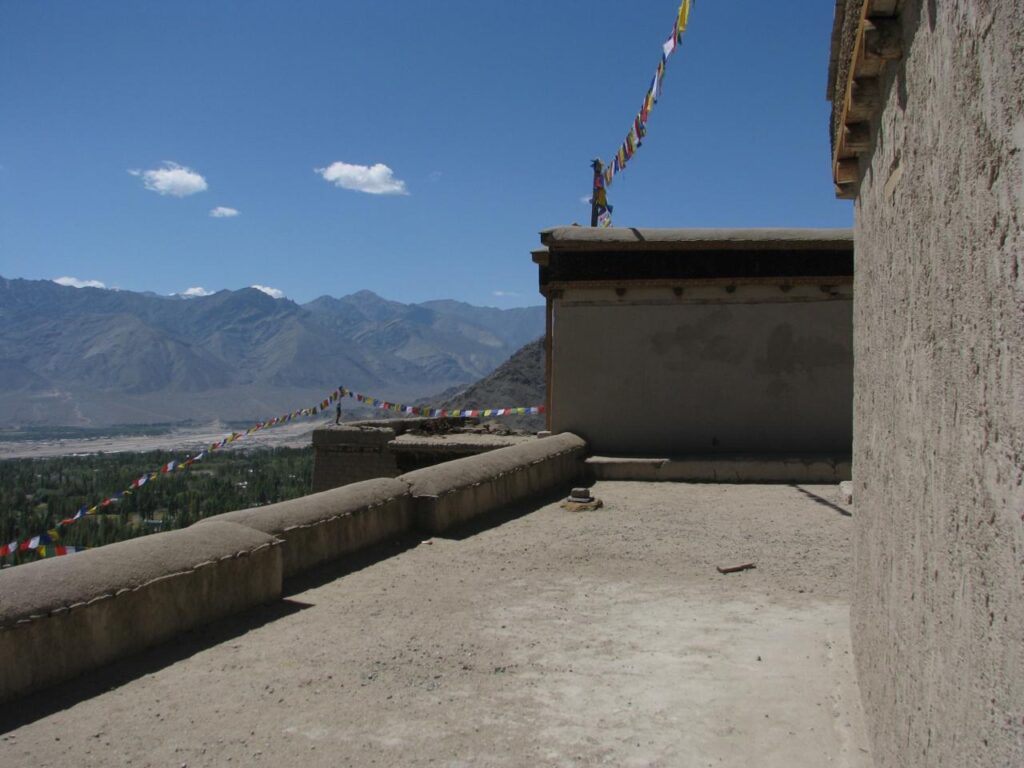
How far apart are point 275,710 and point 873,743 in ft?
8.48

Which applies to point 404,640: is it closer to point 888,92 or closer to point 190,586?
point 190,586

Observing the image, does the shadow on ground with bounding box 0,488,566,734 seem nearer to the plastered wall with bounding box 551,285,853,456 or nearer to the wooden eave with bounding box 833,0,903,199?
the wooden eave with bounding box 833,0,903,199

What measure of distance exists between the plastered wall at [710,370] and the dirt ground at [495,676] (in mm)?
5774

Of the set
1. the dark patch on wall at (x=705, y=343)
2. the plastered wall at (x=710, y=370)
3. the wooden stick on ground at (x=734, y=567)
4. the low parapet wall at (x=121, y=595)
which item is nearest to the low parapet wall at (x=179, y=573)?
the low parapet wall at (x=121, y=595)

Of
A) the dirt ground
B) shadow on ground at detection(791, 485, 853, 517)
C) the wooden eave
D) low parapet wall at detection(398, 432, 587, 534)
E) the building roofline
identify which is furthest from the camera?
the building roofline

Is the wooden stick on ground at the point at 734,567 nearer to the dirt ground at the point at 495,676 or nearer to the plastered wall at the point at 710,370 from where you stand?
the dirt ground at the point at 495,676

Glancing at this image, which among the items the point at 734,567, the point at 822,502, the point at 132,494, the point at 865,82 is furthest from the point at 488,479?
the point at 132,494

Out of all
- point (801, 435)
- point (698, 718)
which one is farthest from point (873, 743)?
point (801, 435)

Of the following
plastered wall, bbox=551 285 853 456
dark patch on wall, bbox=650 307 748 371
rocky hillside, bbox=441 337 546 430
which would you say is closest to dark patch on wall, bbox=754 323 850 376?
plastered wall, bbox=551 285 853 456

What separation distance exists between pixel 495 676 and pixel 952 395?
3.09m

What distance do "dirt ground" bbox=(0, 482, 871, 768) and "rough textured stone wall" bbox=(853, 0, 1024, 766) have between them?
0.92 meters

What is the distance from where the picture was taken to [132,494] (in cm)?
3114

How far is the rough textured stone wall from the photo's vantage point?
176 cm

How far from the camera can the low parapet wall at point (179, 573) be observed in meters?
4.27
